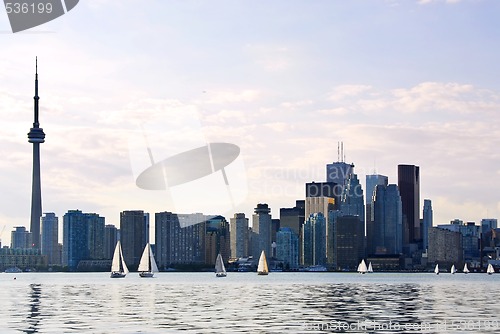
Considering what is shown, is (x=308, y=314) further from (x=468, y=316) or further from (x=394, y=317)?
(x=468, y=316)

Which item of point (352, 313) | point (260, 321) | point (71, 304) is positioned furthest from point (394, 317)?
point (71, 304)

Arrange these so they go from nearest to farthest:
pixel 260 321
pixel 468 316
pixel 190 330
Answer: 1. pixel 190 330
2. pixel 260 321
3. pixel 468 316

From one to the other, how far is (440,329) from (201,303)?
166 ft

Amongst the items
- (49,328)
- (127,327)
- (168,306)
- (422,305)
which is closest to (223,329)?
(127,327)

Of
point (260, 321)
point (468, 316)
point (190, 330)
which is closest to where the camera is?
point (190, 330)

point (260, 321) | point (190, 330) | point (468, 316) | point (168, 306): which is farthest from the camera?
point (168, 306)

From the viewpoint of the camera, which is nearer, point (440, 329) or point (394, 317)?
point (440, 329)

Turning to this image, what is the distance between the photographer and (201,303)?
124m

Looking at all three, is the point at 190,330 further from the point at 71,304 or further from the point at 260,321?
the point at 71,304

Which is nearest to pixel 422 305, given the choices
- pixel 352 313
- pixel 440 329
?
pixel 352 313

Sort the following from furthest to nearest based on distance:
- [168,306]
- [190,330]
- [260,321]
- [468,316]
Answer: [168,306]
[468,316]
[260,321]
[190,330]

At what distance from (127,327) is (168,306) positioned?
1387 inches

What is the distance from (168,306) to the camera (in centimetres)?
11650

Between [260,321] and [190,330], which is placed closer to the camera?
[190,330]
